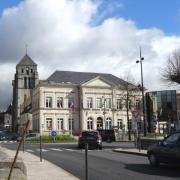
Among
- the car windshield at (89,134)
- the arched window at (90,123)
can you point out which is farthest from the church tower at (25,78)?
the car windshield at (89,134)

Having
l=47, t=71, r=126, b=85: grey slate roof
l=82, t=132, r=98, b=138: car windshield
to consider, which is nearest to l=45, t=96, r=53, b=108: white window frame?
l=47, t=71, r=126, b=85: grey slate roof

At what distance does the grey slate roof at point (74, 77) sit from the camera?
98.8 m

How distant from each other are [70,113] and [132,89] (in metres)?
30.2

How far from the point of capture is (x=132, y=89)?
224ft

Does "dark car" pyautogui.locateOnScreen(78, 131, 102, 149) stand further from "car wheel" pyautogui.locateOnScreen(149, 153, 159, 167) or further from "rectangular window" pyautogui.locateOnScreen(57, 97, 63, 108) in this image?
"rectangular window" pyautogui.locateOnScreen(57, 97, 63, 108)

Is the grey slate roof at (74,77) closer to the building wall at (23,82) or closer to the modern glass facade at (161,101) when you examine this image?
the modern glass facade at (161,101)

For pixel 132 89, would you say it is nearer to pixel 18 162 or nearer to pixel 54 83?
pixel 54 83

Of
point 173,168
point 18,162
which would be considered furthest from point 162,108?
point 18,162

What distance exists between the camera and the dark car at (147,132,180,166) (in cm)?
1534

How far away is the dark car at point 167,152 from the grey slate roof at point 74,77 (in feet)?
261

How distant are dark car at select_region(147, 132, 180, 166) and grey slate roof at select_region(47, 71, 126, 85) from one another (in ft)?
261

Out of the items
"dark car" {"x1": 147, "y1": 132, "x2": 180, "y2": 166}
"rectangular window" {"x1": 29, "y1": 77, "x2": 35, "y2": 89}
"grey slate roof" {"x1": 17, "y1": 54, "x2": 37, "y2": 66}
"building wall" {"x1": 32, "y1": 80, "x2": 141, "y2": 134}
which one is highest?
"grey slate roof" {"x1": 17, "y1": 54, "x2": 37, "y2": 66}

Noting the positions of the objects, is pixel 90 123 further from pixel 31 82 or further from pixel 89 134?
pixel 89 134

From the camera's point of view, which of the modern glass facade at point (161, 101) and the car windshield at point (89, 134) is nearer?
the car windshield at point (89, 134)
